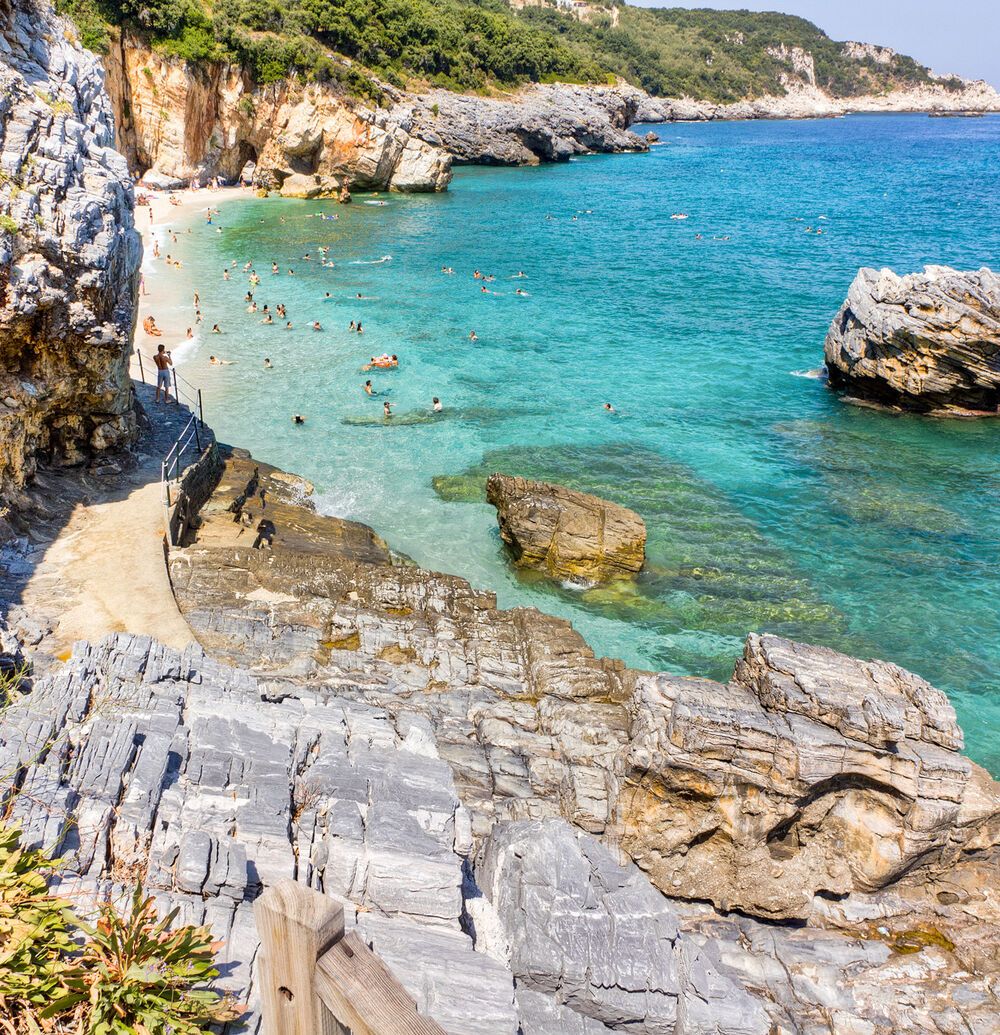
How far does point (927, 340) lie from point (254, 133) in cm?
6678

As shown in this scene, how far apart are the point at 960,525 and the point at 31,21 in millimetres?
28147

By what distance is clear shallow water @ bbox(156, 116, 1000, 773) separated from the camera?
1934 centimetres

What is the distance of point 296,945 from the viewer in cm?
325

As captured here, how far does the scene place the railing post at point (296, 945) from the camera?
127 inches

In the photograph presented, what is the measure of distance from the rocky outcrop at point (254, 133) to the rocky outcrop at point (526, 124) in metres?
11.0

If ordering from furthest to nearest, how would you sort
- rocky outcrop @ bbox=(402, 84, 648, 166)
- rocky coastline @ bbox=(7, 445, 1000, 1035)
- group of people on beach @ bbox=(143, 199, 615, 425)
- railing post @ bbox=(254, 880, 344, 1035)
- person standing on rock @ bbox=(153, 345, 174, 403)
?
1. rocky outcrop @ bbox=(402, 84, 648, 166)
2. group of people on beach @ bbox=(143, 199, 615, 425)
3. person standing on rock @ bbox=(153, 345, 174, 403)
4. rocky coastline @ bbox=(7, 445, 1000, 1035)
5. railing post @ bbox=(254, 880, 344, 1035)

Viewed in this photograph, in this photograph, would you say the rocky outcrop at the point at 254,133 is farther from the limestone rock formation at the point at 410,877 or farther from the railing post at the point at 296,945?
the railing post at the point at 296,945

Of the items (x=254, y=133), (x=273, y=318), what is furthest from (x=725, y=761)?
(x=254, y=133)

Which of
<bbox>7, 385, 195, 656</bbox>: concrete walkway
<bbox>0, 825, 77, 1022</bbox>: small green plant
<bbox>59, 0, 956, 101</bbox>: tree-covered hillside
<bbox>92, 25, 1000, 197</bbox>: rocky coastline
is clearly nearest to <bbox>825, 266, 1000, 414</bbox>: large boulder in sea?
<bbox>7, 385, 195, 656</bbox>: concrete walkway

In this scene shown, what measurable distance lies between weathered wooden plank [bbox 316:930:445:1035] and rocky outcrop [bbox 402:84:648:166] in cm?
9370

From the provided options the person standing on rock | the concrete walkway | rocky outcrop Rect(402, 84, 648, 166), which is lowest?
the concrete walkway

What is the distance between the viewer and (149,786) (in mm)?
7441

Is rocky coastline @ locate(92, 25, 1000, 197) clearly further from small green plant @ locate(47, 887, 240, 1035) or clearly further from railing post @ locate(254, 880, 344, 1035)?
railing post @ locate(254, 880, 344, 1035)

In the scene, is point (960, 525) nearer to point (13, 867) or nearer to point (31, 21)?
point (13, 867)
